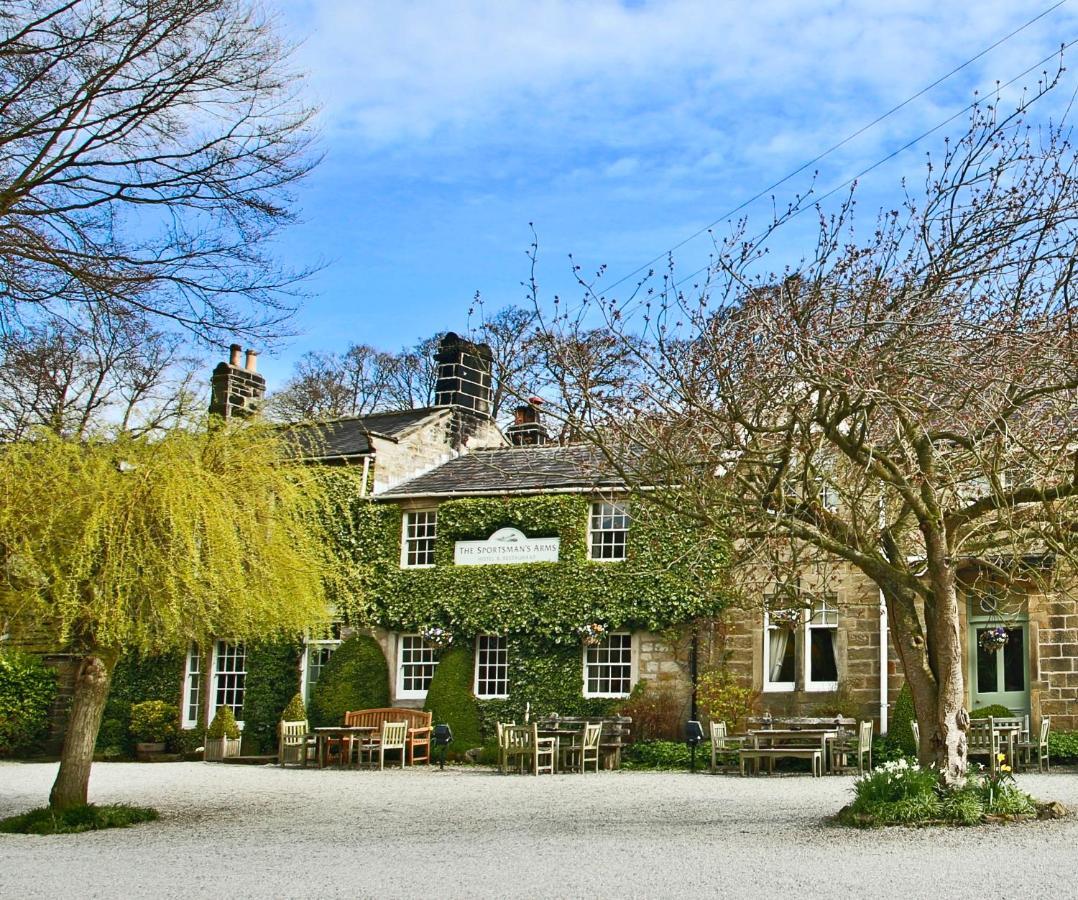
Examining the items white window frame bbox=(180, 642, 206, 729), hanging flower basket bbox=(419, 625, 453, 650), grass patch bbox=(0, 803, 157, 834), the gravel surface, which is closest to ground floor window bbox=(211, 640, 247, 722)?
white window frame bbox=(180, 642, 206, 729)

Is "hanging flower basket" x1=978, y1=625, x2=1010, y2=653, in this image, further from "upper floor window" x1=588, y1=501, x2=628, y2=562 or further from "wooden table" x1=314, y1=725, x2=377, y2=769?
"wooden table" x1=314, y1=725, x2=377, y2=769

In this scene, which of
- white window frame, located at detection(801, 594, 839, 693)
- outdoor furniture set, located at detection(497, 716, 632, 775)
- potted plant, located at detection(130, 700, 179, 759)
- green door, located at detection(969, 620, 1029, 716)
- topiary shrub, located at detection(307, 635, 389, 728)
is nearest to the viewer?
outdoor furniture set, located at detection(497, 716, 632, 775)

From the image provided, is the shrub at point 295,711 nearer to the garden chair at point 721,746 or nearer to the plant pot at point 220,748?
the plant pot at point 220,748

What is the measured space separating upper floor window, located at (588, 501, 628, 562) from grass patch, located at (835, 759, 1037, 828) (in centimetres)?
1239

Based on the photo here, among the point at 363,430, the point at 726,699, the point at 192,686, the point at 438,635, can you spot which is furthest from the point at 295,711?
the point at 726,699

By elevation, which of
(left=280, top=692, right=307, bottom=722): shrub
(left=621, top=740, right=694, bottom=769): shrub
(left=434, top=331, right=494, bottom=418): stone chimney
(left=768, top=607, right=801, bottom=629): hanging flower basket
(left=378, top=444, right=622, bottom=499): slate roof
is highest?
(left=434, top=331, right=494, bottom=418): stone chimney

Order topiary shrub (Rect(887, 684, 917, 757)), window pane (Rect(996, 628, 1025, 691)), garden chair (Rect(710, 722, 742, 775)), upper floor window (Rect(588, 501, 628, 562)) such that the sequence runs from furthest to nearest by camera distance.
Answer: upper floor window (Rect(588, 501, 628, 562)) → window pane (Rect(996, 628, 1025, 691)) → topiary shrub (Rect(887, 684, 917, 757)) → garden chair (Rect(710, 722, 742, 775))

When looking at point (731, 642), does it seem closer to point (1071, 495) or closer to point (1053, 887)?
point (1071, 495)

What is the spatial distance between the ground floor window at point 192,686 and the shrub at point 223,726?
4.46ft

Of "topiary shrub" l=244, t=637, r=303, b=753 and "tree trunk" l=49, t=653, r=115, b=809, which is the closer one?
"tree trunk" l=49, t=653, r=115, b=809

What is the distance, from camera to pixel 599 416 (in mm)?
13008

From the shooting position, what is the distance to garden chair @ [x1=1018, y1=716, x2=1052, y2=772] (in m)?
19.5

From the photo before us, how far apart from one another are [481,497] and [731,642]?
612cm

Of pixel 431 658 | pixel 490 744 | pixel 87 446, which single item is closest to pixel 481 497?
pixel 431 658
